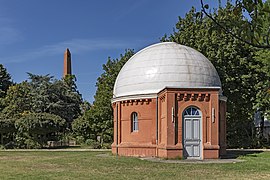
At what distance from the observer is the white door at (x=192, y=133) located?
22844 millimetres

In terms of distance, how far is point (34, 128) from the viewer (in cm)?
4016

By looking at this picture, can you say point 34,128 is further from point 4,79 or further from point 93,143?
point 4,79

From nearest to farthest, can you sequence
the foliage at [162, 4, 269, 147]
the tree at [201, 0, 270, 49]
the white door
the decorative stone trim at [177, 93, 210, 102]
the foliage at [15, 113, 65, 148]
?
the tree at [201, 0, 270, 49] < the white door < the decorative stone trim at [177, 93, 210, 102] < the foliage at [162, 4, 269, 147] < the foliage at [15, 113, 65, 148]

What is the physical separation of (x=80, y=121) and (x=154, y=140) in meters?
21.4

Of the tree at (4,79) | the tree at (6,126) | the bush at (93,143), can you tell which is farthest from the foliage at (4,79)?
the bush at (93,143)

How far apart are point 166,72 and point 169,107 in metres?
3.31

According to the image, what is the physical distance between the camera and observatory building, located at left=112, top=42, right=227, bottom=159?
22891mm

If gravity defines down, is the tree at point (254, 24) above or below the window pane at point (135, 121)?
above

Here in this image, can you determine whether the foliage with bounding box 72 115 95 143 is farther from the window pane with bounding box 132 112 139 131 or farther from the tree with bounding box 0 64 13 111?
the tree with bounding box 0 64 13 111

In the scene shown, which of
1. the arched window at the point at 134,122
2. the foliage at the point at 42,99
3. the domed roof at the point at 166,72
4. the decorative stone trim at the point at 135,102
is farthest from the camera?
the foliage at the point at 42,99

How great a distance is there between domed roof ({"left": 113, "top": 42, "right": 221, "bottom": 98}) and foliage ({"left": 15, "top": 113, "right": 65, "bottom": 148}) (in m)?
15.4

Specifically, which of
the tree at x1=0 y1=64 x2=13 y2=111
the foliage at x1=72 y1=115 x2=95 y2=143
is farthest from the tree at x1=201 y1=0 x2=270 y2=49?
the tree at x1=0 y1=64 x2=13 y2=111

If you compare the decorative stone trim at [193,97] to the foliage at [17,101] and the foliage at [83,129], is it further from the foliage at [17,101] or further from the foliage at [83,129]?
the foliage at [17,101]

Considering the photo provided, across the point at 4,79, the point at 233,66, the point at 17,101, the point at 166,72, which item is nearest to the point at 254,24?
the point at 166,72
